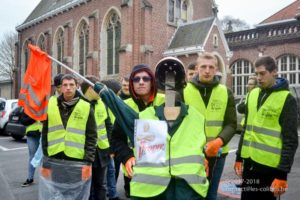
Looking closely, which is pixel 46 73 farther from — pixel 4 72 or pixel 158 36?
pixel 4 72

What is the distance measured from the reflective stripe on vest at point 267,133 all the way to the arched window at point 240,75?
21.3 metres

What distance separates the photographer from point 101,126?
5227 millimetres

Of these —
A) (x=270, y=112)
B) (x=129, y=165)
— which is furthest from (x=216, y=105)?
(x=129, y=165)

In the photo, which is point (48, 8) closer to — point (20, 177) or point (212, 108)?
point (20, 177)

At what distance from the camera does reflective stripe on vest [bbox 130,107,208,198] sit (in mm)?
2314

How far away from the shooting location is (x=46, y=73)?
4.39 meters

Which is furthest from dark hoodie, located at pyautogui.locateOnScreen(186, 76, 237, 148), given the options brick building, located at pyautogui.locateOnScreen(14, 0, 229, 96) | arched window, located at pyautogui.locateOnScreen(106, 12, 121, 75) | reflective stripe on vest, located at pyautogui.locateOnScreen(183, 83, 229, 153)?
arched window, located at pyautogui.locateOnScreen(106, 12, 121, 75)

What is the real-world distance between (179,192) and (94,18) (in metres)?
25.1

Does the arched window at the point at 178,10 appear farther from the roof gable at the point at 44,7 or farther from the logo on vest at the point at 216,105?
the logo on vest at the point at 216,105

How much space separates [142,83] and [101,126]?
2.57 meters

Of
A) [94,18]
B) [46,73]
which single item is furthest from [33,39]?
[46,73]

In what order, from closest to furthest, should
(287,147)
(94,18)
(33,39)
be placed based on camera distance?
(287,147)
(94,18)
(33,39)

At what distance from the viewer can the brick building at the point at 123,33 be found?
878 inches

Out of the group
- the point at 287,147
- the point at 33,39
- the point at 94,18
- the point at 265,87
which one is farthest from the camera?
the point at 33,39
